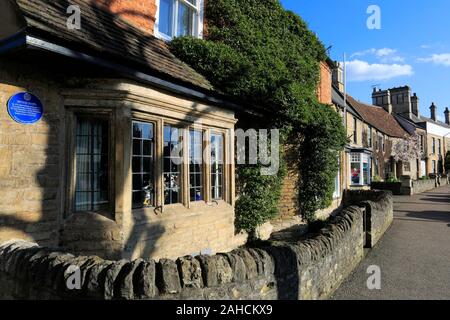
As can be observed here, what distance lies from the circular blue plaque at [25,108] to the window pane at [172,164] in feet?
6.91

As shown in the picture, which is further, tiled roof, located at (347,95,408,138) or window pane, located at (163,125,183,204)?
tiled roof, located at (347,95,408,138)

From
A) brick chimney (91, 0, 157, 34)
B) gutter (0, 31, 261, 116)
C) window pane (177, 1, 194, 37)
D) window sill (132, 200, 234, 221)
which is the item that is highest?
window pane (177, 1, 194, 37)

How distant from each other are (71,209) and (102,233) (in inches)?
21.7

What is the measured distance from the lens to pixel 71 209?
16.0 ft

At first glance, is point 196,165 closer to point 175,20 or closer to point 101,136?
point 101,136

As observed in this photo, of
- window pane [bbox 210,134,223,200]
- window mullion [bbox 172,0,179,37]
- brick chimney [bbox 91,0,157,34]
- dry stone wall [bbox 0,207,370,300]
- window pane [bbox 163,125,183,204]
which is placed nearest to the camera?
dry stone wall [bbox 0,207,370,300]

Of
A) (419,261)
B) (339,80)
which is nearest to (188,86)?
(419,261)

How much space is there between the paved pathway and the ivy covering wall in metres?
2.74

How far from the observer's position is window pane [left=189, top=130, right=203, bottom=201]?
6656 millimetres

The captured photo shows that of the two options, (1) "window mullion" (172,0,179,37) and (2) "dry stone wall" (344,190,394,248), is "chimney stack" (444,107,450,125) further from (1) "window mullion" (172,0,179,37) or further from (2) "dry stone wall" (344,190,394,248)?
(1) "window mullion" (172,0,179,37)

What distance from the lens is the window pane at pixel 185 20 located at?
8406mm

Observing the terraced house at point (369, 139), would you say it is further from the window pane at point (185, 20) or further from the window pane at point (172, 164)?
the window pane at point (172, 164)

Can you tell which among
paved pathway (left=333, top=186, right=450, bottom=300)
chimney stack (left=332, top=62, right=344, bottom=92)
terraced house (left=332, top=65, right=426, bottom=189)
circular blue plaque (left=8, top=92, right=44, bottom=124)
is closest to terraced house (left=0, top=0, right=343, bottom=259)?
circular blue plaque (left=8, top=92, right=44, bottom=124)

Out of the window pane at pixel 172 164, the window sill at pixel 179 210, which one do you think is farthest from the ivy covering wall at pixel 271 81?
the window pane at pixel 172 164
